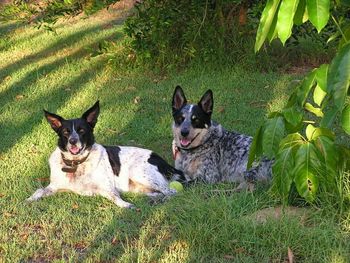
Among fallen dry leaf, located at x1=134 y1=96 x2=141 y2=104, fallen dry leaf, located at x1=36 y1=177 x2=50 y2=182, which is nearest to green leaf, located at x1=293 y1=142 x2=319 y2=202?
fallen dry leaf, located at x1=36 y1=177 x2=50 y2=182

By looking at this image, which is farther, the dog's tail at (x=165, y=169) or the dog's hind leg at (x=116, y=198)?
the dog's tail at (x=165, y=169)

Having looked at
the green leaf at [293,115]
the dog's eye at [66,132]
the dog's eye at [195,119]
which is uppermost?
the green leaf at [293,115]

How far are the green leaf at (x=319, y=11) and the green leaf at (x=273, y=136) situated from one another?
1595 mm

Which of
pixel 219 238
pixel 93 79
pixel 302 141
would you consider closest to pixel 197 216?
pixel 219 238

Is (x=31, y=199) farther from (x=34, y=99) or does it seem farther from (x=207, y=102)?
(x=34, y=99)

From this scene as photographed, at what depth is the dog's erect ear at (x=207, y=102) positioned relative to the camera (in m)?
6.91

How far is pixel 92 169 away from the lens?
6316 mm

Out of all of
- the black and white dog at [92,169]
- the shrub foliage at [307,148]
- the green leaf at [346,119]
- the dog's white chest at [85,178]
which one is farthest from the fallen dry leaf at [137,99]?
the green leaf at [346,119]

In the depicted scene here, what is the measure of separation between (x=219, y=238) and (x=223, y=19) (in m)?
7.51

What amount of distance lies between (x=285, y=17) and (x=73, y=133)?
3.61m

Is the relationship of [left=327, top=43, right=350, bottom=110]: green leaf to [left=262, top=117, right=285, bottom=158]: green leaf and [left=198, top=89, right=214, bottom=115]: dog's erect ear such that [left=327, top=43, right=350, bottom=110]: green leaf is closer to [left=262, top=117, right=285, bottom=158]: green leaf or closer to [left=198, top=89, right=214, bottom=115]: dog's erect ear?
[left=262, top=117, right=285, bottom=158]: green leaf

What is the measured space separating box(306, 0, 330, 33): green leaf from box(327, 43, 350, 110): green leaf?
0.87ft

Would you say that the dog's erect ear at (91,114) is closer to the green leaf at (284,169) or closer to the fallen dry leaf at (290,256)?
the green leaf at (284,169)

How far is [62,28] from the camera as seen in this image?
57.6ft
